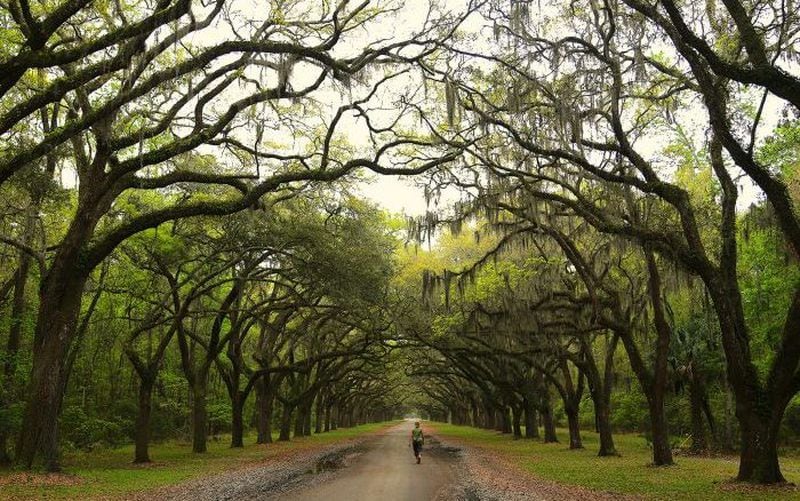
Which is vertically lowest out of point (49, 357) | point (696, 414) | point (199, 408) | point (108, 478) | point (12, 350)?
point (108, 478)

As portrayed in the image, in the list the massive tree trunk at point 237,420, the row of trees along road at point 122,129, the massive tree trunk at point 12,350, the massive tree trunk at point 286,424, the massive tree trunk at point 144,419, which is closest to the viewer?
the row of trees along road at point 122,129

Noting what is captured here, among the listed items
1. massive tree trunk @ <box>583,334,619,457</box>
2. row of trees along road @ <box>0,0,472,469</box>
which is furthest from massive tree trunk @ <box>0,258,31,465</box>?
massive tree trunk @ <box>583,334,619,457</box>

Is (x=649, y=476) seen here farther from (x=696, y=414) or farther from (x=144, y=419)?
(x=144, y=419)

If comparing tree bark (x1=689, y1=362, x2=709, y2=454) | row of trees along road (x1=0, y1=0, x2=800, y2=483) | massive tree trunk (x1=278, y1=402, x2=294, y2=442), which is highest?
row of trees along road (x1=0, y1=0, x2=800, y2=483)

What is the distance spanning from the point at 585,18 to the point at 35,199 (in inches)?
561

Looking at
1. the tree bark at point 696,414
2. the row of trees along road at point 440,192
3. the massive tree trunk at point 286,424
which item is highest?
the row of trees along road at point 440,192

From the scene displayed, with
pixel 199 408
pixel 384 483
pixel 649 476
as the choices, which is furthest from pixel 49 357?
pixel 649 476

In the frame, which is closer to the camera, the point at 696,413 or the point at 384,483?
the point at 384,483

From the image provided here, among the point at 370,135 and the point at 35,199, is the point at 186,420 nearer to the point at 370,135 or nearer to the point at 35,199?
the point at 35,199

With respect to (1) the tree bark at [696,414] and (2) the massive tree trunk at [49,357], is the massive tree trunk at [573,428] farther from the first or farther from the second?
(2) the massive tree trunk at [49,357]

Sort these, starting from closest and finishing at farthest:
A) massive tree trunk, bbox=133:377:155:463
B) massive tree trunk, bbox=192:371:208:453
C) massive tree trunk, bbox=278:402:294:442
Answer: massive tree trunk, bbox=133:377:155:463 → massive tree trunk, bbox=192:371:208:453 → massive tree trunk, bbox=278:402:294:442

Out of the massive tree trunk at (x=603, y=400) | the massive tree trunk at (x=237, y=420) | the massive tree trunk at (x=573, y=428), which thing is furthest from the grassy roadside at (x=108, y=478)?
the massive tree trunk at (x=573, y=428)

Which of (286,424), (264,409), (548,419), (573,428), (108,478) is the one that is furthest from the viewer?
(286,424)

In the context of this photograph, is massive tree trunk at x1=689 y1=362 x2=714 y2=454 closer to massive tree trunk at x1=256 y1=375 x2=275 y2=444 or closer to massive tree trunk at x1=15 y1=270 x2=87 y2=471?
massive tree trunk at x1=256 y1=375 x2=275 y2=444
